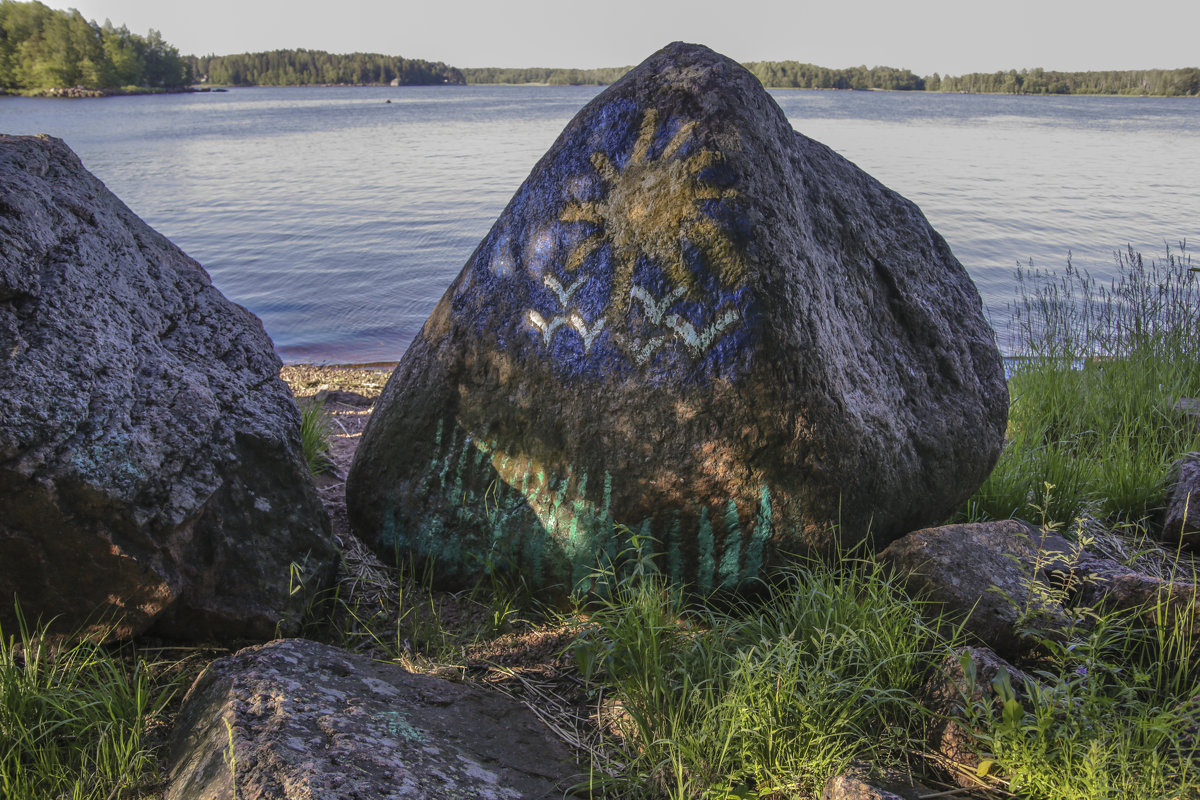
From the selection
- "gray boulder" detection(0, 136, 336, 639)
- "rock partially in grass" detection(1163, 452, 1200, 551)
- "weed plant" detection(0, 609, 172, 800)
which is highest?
"gray boulder" detection(0, 136, 336, 639)

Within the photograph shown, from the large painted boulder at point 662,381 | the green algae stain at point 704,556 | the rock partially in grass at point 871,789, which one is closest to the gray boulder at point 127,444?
the large painted boulder at point 662,381

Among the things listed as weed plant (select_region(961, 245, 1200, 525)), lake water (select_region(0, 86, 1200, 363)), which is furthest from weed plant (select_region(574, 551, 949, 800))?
lake water (select_region(0, 86, 1200, 363))

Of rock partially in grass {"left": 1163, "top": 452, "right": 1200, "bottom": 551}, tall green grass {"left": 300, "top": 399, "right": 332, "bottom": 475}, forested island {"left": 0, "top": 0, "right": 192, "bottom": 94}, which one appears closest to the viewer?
rock partially in grass {"left": 1163, "top": 452, "right": 1200, "bottom": 551}

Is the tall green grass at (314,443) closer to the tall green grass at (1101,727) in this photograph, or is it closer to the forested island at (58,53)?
the tall green grass at (1101,727)

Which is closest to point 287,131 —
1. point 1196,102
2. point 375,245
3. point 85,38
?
point 375,245

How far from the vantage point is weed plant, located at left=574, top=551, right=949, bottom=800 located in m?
1.96

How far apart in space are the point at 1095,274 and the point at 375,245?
11426mm

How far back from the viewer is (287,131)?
38781 mm

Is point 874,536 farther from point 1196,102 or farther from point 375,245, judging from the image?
point 1196,102

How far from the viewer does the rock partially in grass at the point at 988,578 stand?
2.37 metres

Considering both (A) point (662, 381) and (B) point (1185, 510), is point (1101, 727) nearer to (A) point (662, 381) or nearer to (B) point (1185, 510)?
(A) point (662, 381)

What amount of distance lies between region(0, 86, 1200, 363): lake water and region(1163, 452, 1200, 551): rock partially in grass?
247 inches

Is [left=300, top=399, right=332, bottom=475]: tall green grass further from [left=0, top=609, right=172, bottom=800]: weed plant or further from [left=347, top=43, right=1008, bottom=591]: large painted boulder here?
[left=0, top=609, right=172, bottom=800]: weed plant

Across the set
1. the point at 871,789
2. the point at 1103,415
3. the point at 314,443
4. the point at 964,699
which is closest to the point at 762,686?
the point at 871,789
